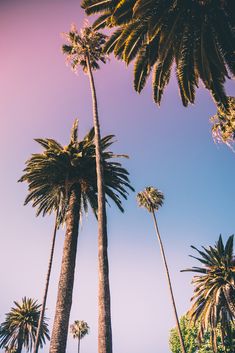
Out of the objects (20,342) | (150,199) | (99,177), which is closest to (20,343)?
(20,342)

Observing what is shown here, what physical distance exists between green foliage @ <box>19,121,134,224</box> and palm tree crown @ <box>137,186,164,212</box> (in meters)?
22.0

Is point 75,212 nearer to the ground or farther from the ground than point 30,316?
nearer to the ground

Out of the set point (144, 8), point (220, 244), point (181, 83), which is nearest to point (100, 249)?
point (181, 83)

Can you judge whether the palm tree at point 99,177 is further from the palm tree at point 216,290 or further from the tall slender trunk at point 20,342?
the tall slender trunk at point 20,342

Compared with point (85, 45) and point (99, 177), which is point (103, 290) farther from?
point (85, 45)

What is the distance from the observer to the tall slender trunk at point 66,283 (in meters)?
11.4

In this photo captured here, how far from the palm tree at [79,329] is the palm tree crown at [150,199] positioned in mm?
39006

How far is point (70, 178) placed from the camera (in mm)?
17250

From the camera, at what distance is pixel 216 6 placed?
9781 mm

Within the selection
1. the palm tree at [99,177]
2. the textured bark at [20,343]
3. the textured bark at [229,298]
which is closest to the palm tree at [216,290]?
the textured bark at [229,298]

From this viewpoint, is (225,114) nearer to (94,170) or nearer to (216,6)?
(216,6)

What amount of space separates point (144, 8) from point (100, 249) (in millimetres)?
8614

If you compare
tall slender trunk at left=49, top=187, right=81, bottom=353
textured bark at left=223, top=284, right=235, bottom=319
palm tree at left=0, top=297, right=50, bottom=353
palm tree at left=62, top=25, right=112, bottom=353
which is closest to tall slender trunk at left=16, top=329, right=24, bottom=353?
palm tree at left=0, top=297, right=50, bottom=353

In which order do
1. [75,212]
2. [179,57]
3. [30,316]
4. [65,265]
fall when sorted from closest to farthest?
[179,57], [65,265], [75,212], [30,316]
